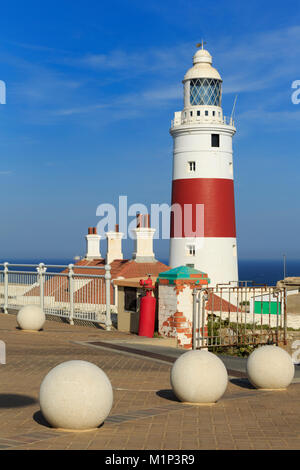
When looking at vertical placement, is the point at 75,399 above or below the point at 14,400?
above

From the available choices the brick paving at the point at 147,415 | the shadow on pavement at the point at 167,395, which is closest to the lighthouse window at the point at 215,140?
the brick paving at the point at 147,415

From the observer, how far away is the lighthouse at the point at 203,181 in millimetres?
35844

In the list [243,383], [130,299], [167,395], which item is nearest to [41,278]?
[130,299]

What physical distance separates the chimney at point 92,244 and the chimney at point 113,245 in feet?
12.0

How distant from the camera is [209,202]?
35531 millimetres

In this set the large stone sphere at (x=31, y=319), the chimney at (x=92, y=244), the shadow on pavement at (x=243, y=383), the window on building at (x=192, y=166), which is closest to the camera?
the shadow on pavement at (x=243, y=383)

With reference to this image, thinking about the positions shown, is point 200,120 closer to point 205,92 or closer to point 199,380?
point 205,92

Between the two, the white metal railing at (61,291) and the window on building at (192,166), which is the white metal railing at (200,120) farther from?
the white metal railing at (61,291)

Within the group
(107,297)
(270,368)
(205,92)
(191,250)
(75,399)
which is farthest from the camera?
(205,92)

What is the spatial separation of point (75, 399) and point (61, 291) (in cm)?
1266

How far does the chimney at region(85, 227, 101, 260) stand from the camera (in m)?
40.8
